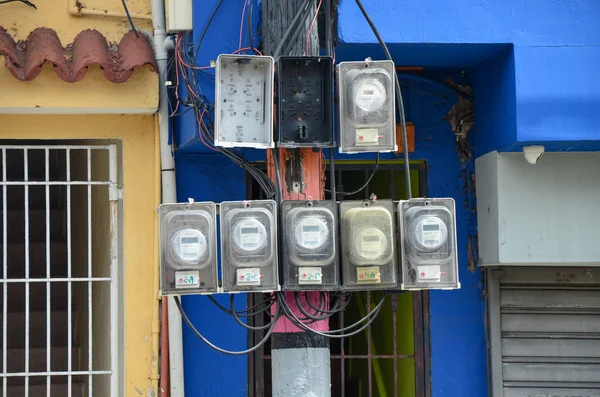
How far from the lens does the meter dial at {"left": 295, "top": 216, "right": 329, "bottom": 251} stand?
4730mm

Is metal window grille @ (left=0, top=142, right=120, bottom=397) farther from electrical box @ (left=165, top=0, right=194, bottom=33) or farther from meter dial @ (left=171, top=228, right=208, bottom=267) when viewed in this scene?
meter dial @ (left=171, top=228, right=208, bottom=267)

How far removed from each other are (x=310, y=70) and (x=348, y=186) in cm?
306

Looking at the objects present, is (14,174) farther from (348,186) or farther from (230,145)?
(230,145)

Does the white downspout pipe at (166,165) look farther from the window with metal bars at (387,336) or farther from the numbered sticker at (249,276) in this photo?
the numbered sticker at (249,276)

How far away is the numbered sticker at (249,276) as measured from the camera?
15.4ft

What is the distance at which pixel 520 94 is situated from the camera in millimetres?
5922

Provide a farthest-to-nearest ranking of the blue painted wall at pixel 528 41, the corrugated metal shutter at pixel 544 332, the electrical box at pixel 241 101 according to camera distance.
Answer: the corrugated metal shutter at pixel 544 332
the blue painted wall at pixel 528 41
the electrical box at pixel 241 101

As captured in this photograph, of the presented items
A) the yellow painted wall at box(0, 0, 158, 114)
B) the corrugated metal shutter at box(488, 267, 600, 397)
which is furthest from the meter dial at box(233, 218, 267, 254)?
the corrugated metal shutter at box(488, 267, 600, 397)

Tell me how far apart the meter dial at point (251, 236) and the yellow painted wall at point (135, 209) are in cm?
212

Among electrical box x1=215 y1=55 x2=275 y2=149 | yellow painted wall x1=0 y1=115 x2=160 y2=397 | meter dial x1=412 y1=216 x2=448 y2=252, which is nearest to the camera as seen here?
meter dial x1=412 y1=216 x2=448 y2=252

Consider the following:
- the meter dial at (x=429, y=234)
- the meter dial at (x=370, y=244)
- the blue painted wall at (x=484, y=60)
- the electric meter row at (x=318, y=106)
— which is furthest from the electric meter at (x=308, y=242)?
the blue painted wall at (x=484, y=60)

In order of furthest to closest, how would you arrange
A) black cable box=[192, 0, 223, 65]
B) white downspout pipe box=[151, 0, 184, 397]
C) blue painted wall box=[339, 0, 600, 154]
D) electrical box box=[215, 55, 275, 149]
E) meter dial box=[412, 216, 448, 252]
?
white downspout pipe box=[151, 0, 184, 397] < black cable box=[192, 0, 223, 65] < blue painted wall box=[339, 0, 600, 154] < electrical box box=[215, 55, 275, 149] < meter dial box=[412, 216, 448, 252]

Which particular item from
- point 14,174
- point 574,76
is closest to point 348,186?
point 574,76

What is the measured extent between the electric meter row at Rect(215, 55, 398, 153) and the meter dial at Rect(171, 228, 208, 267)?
52cm
